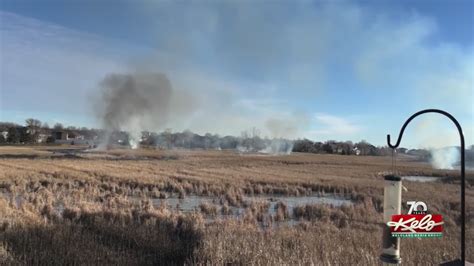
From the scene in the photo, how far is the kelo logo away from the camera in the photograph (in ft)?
10.7

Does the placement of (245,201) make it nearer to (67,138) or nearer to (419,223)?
(419,223)

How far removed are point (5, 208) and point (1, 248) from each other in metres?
5.94

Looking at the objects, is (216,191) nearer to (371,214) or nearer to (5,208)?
(371,214)

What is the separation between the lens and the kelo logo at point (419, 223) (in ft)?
10.7

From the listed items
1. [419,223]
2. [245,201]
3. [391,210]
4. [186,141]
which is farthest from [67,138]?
[419,223]

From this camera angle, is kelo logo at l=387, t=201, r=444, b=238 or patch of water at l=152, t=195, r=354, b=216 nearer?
kelo logo at l=387, t=201, r=444, b=238

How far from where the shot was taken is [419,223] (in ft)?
10.8

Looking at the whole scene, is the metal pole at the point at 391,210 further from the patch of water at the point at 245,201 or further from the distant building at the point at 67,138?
the distant building at the point at 67,138

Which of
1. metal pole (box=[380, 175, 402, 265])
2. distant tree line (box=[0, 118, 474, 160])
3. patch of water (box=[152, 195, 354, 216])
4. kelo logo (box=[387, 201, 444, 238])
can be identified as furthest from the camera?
distant tree line (box=[0, 118, 474, 160])

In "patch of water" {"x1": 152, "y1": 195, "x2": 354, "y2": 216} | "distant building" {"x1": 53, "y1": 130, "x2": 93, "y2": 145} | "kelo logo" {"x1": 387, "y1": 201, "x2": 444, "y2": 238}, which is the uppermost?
"distant building" {"x1": 53, "y1": 130, "x2": 93, "y2": 145}

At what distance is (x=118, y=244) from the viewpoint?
10.1 metres

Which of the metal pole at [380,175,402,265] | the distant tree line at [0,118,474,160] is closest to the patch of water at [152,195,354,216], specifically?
the metal pole at [380,175,402,265]

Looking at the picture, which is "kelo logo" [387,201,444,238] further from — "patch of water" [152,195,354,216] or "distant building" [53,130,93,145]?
"distant building" [53,130,93,145]

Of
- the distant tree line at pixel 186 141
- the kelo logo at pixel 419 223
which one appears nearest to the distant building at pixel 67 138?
the distant tree line at pixel 186 141
